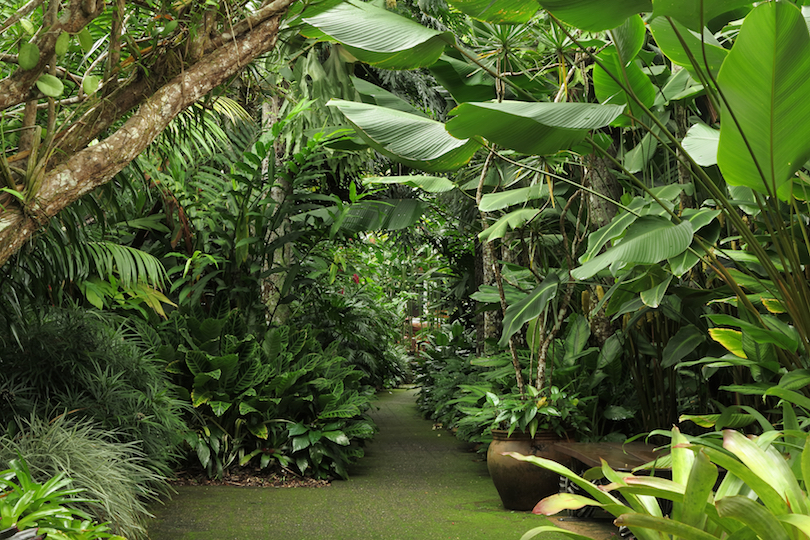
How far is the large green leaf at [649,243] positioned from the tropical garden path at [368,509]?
5.87ft

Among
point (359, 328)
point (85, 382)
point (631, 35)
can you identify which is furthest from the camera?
point (359, 328)

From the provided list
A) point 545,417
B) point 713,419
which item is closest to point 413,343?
point 545,417

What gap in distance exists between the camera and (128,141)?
1.93 metres

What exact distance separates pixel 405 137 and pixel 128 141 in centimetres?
96

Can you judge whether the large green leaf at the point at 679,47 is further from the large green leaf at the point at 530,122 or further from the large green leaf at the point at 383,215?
the large green leaf at the point at 383,215

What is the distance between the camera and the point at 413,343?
1467 cm

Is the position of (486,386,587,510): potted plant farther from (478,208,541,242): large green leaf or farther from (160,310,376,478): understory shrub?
(160,310,376,478): understory shrub

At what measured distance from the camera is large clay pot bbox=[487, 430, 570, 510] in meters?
3.75

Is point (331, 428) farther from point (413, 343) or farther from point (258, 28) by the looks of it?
point (413, 343)

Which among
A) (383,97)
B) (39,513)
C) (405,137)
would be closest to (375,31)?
(405,137)

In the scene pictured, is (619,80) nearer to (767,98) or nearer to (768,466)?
(767,98)

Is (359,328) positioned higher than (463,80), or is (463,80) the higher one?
(463,80)

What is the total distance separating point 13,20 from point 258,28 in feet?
2.44

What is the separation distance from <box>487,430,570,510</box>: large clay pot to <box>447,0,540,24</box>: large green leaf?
2504 mm
